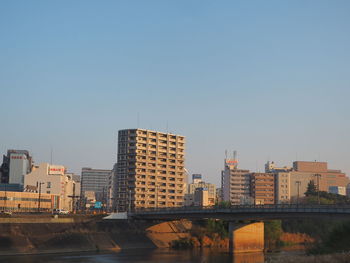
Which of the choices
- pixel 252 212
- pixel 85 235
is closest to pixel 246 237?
pixel 252 212

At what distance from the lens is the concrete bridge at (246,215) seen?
319 ft

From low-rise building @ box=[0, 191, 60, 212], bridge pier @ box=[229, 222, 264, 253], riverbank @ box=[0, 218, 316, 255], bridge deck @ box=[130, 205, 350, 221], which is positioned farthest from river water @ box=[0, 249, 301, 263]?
low-rise building @ box=[0, 191, 60, 212]

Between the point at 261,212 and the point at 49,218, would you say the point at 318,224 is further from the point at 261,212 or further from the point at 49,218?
the point at 49,218

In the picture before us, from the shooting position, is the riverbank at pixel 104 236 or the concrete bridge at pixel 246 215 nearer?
the concrete bridge at pixel 246 215

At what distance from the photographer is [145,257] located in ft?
333

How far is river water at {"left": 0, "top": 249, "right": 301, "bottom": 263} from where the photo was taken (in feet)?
306

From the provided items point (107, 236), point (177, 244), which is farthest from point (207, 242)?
point (107, 236)

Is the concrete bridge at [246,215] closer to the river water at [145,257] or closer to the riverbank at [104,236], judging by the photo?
the river water at [145,257]

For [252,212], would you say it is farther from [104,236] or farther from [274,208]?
[104,236]

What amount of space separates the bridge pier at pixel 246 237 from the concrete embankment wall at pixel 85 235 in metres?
21.1

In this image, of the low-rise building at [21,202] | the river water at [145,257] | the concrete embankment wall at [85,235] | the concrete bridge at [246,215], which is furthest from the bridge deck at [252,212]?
the low-rise building at [21,202]

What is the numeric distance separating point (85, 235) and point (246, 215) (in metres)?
38.5

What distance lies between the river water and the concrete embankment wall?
5584mm

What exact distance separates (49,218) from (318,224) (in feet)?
272
